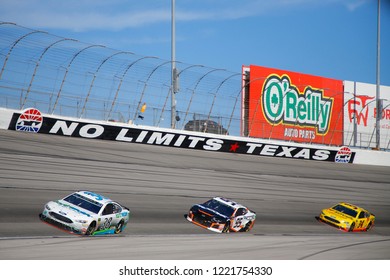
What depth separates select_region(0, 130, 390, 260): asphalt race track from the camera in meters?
11.9

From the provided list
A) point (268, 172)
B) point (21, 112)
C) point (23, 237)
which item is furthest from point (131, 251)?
point (268, 172)

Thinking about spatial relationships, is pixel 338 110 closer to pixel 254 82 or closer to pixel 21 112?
pixel 254 82

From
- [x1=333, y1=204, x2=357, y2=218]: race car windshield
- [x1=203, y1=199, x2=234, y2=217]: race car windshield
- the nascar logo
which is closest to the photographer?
[x1=203, y1=199, x2=234, y2=217]: race car windshield

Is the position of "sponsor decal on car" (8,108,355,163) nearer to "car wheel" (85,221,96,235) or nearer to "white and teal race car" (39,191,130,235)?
"white and teal race car" (39,191,130,235)

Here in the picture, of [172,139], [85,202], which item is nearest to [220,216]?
[85,202]

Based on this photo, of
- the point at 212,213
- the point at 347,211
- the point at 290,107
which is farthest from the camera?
the point at 290,107

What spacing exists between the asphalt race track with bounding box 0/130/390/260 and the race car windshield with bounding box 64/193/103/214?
813 millimetres

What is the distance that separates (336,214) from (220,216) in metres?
5.68

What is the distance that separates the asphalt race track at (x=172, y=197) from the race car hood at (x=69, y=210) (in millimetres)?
435

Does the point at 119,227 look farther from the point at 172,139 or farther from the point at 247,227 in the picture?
the point at 172,139

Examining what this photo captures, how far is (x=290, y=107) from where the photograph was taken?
29219 mm

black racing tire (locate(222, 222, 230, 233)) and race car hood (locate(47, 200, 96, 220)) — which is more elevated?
race car hood (locate(47, 200, 96, 220))

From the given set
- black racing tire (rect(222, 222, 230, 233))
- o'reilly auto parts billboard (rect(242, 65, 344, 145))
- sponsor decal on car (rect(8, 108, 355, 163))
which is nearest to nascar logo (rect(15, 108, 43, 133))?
sponsor decal on car (rect(8, 108, 355, 163))

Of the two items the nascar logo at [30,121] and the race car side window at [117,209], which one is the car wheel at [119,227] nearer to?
the race car side window at [117,209]
